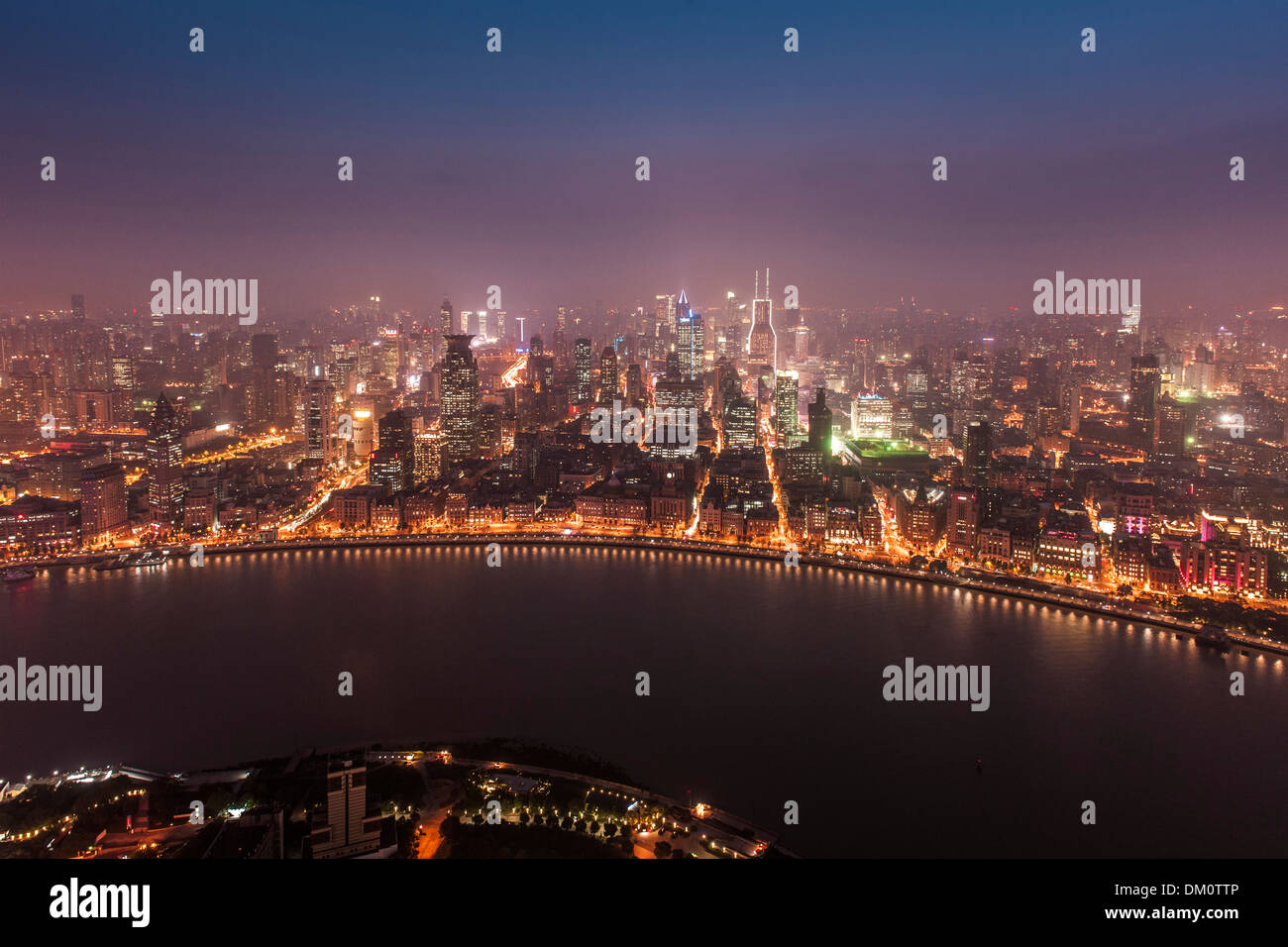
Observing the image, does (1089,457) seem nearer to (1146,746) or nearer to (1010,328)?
(1146,746)

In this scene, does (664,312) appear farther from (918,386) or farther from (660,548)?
(660,548)

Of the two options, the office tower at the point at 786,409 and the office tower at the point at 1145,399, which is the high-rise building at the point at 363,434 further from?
the office tower at the point at 1145,399

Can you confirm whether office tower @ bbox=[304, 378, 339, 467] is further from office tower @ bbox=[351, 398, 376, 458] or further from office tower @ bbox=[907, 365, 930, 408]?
office tower @ bbox=[907, 365, 930, 408]

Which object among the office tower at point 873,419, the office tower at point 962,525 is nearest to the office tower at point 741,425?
the office tower at point 873,419

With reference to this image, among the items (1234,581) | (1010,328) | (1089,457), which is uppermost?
(1010,328)

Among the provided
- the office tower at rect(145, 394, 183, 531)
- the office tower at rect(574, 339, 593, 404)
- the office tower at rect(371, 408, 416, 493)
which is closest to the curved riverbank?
the office tower at rect(145, 394, 183, 531)
